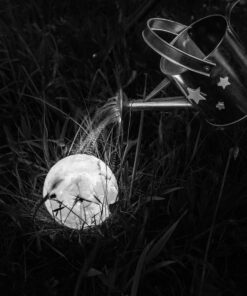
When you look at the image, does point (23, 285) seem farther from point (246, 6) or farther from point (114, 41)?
point (246, 6)

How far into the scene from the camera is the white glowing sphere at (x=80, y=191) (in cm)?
124

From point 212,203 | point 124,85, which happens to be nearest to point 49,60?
point 124,85

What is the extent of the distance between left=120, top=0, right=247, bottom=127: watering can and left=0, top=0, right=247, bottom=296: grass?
0.14 meters

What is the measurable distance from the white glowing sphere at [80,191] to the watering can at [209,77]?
179 mm

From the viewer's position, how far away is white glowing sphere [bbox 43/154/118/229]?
48.8 inches

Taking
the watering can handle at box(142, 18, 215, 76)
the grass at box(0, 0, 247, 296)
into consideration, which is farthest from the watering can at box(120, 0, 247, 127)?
the grass at box(0, 0, 247, 296)

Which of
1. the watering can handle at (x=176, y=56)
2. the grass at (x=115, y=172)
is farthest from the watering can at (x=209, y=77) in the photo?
the grass at (x=115, y=172)

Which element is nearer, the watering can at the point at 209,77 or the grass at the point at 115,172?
the watering can at the point at 209,77

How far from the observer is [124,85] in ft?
5.58

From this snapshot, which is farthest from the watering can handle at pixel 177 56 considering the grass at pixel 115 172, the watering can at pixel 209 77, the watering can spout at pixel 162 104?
the grass at pixel 115 172

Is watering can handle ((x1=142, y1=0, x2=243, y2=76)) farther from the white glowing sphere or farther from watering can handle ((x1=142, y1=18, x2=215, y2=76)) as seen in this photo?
the white glowing sphere

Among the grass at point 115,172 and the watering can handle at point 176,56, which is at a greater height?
the watering can handle at point 176,56

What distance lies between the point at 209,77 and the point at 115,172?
467mm

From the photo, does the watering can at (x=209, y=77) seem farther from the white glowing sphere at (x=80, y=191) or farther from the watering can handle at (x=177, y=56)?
the white glowing sphere at (x=80, y=191)
